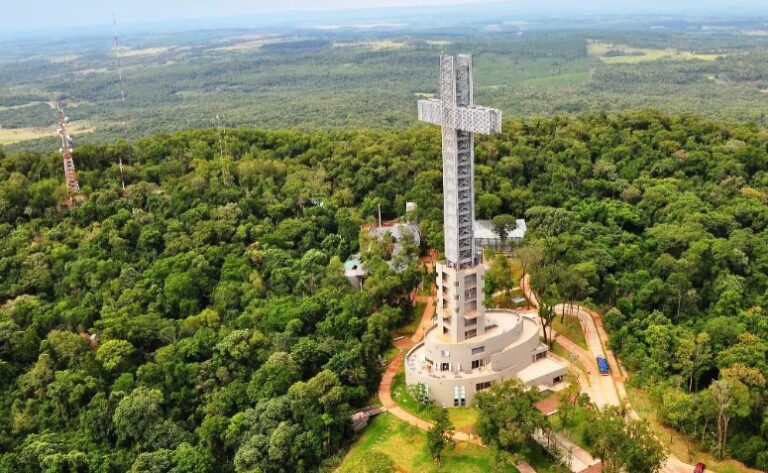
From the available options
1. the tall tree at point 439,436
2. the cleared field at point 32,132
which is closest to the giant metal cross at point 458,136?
the tall tree at point 439,436

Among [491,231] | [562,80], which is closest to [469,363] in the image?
[491,231]

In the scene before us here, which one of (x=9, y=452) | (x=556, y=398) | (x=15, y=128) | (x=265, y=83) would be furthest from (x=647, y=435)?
(x=265, y=83)

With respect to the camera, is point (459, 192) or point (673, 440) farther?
point (459, 192)

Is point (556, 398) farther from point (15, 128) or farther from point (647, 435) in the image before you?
point (15, 128)

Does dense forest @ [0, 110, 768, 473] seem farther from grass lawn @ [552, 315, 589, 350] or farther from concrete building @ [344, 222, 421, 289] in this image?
grass lawn @ [552, 315, 589, 350]

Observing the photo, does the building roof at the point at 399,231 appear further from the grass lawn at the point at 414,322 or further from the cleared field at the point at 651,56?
the cleared field at the point at 651,56

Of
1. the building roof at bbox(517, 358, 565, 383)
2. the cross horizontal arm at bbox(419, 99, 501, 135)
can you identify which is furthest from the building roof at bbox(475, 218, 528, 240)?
the cross horizontal arm at bbox(419, 99, 501, 135)

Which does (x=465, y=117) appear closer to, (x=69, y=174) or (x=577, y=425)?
(x=577, y=425)
